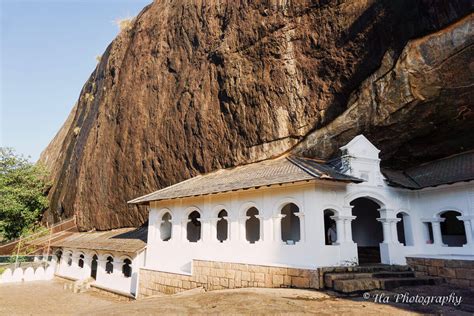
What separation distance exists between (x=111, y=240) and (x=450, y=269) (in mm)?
17160

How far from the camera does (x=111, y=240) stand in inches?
786

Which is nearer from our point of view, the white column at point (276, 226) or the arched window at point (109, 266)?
the white column at point (276, 226)

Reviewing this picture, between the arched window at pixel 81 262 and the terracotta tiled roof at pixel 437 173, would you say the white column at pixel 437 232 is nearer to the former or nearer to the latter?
the terracotta tiled roof at pixel 437 173

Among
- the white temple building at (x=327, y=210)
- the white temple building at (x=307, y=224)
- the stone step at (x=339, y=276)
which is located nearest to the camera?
the stone step at (x=339, y=276)

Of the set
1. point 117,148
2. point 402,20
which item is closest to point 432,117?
point 402,20

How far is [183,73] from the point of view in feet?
68.8

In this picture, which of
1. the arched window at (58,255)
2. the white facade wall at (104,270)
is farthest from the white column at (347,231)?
the arched window at (58,255)

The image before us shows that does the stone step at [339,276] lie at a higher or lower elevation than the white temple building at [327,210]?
lower

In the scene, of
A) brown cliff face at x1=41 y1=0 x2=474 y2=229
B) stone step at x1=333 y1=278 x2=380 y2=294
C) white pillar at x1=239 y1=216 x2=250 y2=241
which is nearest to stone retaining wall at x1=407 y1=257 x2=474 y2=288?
stone step at x1=333 y1=278 x2=380 y2=294

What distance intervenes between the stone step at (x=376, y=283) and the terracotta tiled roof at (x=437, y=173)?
375 centimetres

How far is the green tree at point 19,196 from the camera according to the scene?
28.2m

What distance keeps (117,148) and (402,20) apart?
19603mm

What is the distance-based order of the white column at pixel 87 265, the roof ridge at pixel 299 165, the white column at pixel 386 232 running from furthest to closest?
the white column at pixel 87 265 → the white column at pixel 386 232 → the roof ridge at pixel 299 165

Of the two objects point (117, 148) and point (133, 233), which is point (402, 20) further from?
point (117, 148)
